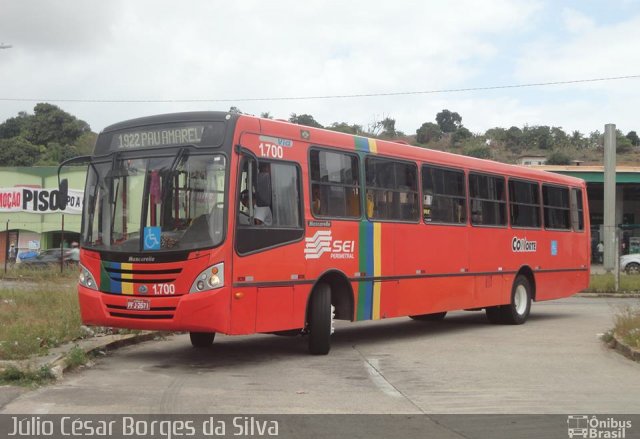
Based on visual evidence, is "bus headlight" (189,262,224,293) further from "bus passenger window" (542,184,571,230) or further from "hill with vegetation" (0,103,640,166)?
"hill with vegetation" (0,103,640,166)

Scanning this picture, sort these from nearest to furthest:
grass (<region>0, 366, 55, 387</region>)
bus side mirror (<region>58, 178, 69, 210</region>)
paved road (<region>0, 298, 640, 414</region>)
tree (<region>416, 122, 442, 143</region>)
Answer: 1. paved road (<region>0, 298, 640, 414</region>)
2. grass (<region>0, 366, 55, 387</region>)
3. bus side mirror (<region>58, 178, 69, 210</region>)
4. tree (<region>416, 122, 442, 143</region>)

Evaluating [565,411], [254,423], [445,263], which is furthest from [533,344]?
[254,423]

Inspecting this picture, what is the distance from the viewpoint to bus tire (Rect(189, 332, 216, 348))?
41.2 feet

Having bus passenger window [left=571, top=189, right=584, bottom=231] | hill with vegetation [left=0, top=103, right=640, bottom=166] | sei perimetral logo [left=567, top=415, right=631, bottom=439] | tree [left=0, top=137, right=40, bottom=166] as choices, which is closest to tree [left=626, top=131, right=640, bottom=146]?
hill with vegetation [left=0, top=103, right=640, bottom=166]

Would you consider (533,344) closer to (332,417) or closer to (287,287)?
(287,287)

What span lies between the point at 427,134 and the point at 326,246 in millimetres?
81869

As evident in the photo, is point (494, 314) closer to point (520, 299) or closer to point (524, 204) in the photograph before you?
point (520, 299)

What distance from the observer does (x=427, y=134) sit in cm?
9194

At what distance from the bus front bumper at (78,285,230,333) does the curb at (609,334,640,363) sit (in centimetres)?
586

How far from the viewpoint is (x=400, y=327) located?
655 inches

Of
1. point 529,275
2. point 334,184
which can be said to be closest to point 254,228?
point 334,184

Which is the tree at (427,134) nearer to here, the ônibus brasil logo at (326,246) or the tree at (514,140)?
the tree at (514,140)

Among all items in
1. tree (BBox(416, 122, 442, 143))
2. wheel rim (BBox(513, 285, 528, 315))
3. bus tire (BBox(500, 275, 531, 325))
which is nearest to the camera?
bus tire (BBox(500, 275, 531, 325))

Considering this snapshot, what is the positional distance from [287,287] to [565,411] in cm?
426
